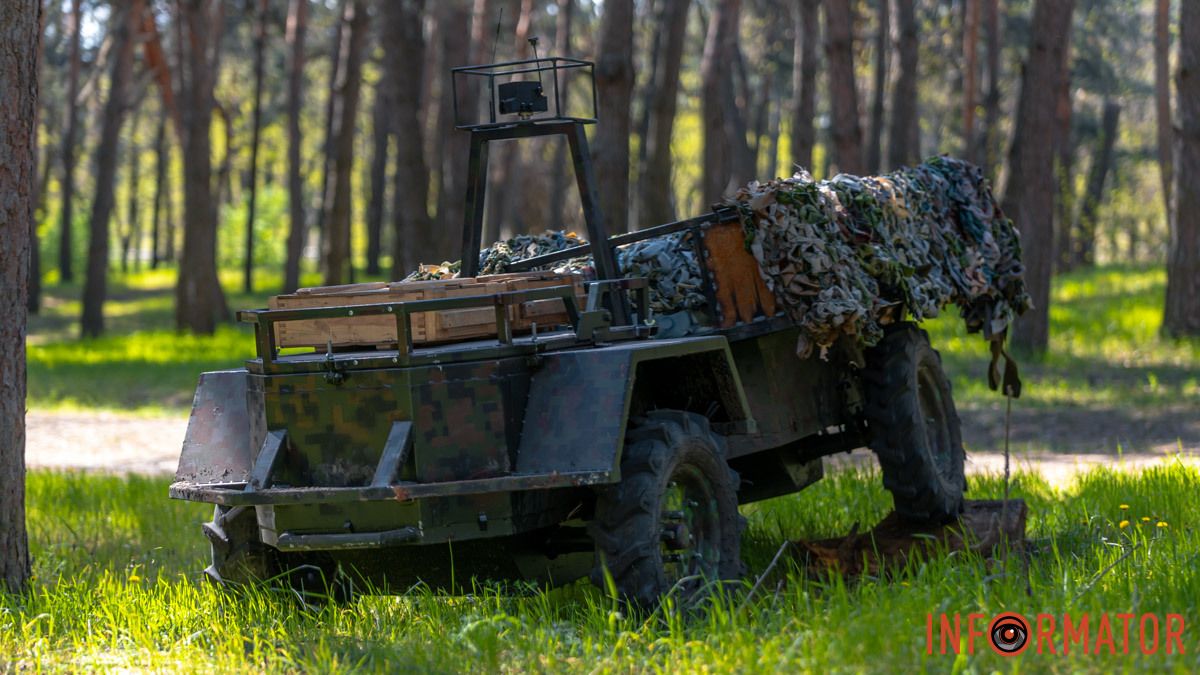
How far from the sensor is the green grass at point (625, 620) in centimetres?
524

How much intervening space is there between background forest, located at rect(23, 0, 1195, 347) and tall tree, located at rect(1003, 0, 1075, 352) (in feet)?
0.51

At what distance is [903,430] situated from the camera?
815cm

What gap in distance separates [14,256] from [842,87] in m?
12.6

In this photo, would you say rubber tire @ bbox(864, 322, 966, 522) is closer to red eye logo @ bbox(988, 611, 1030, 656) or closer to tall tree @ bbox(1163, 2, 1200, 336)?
red eye logo @ bbox(988, 611, 1030, 656)

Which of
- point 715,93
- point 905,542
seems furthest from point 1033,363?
point 905,542

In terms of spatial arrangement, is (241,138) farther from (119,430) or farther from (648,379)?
(648,379)

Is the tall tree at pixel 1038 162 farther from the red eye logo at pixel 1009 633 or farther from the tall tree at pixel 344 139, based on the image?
the red eye logo at pixel 1009 633

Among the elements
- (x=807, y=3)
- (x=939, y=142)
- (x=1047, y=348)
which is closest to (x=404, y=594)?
(x=1047, y=348)

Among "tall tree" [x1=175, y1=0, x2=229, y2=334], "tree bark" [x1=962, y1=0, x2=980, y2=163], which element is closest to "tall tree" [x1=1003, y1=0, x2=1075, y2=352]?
"tree bark" [x1=962, y1=0, x2=980, y2=163]

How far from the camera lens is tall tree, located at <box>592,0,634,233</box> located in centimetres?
1525

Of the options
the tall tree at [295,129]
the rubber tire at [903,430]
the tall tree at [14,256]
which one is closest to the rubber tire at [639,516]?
the rubber tire at [903,430]

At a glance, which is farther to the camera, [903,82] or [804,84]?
[903,82]

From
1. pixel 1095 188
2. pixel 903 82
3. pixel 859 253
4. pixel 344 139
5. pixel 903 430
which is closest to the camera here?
pixel 859 253

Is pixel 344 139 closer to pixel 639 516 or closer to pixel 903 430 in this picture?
pixel 903 430
